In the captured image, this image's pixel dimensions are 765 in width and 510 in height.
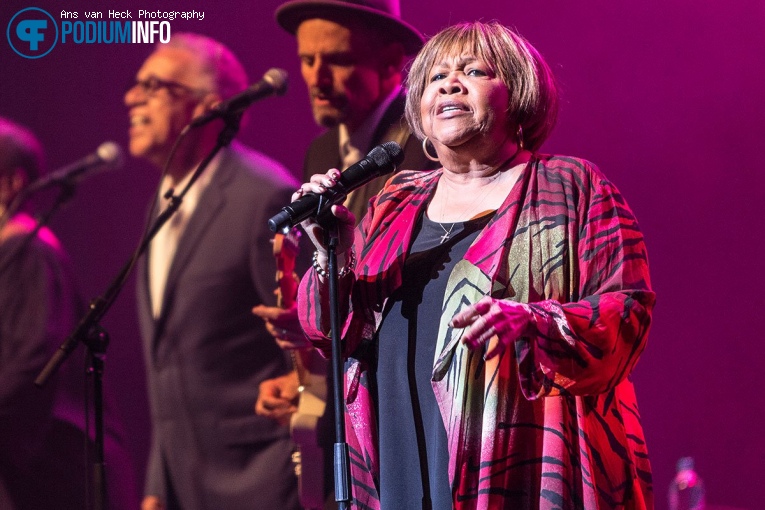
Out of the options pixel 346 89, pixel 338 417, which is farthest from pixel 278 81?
pixel 338 417

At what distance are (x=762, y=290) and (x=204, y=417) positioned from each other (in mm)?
1842

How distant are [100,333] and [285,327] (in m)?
0.60

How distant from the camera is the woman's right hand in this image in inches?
63.8

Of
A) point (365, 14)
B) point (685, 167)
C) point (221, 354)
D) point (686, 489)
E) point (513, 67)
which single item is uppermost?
point (365, 14)

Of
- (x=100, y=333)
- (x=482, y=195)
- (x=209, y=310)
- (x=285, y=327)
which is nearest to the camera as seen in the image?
(x=482, y=195)

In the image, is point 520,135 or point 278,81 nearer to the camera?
point 520,135

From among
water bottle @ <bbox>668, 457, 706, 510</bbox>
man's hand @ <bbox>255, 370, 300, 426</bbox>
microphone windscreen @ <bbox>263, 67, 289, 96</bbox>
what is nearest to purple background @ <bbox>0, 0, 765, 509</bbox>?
water bottle @ <bbox>668, 457, 706, 510</bbox>

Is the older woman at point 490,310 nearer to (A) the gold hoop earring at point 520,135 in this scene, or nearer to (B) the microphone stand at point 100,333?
(A) the gold hoop earring at point 520,135

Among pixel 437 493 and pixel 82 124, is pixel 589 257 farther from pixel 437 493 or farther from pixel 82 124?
pixel 82 124

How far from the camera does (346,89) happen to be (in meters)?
3.01

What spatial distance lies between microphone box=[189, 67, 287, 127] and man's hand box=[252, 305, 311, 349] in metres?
0.72

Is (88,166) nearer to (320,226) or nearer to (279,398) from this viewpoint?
(279,398)

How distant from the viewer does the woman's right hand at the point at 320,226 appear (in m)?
1.62

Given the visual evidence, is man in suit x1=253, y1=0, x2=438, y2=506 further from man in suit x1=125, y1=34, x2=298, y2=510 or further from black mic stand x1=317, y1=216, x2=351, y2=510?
black mic stand x1=317, y1=216, x2=351, y2=510
